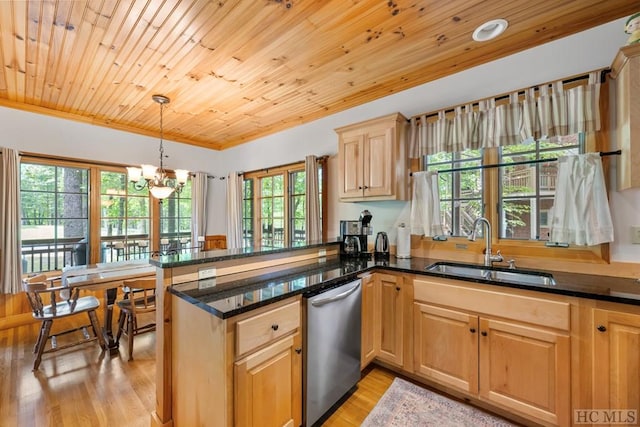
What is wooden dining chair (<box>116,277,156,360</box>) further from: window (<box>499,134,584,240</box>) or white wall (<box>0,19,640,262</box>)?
window (<box>499,134,584,240</box>)

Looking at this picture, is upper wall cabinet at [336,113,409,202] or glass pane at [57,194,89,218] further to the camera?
glass pane at [57,194,89,218]

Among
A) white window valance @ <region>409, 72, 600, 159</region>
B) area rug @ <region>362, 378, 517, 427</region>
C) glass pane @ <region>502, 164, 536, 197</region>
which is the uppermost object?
white window valance @ <region>409, 72, 600, 159</region>

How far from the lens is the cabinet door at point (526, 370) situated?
5.01 ft

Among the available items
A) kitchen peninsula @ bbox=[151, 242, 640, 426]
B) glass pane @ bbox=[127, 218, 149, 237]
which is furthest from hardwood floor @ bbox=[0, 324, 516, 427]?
glass pane @ bbox=[127, 218, 149, 237]

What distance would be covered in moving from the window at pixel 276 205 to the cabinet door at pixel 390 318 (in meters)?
1.43

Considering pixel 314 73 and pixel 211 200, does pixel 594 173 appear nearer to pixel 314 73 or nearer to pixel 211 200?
pixel 314 73

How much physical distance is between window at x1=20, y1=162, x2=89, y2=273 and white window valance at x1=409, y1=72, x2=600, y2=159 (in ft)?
14.6

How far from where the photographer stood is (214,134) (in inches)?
174

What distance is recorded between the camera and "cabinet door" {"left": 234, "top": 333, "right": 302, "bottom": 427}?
49.4 inches

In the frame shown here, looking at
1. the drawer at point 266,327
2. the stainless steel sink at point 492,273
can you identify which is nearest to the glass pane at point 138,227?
the drawer at point 266,327

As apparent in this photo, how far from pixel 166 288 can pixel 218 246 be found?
3.74 meters

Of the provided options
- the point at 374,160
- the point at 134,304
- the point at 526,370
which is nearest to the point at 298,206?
the point at 374,160

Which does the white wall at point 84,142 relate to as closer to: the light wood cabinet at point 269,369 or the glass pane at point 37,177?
the glass pane at point 37,177

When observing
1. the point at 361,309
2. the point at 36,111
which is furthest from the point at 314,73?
the point at 36,111
